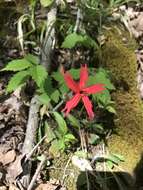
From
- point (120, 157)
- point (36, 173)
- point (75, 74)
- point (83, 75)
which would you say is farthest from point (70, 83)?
point (120, 157)

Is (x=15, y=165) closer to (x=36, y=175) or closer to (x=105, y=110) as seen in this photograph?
(x=36, y=175)

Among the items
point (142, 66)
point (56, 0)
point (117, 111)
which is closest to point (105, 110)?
point (117, 111)

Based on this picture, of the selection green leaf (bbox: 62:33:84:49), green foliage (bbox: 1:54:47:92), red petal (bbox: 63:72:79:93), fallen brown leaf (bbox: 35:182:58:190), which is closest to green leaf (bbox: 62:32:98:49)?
green leaf (bbox: 62:33:84:49)

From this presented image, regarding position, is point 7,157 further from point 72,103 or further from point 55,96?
point 72,103

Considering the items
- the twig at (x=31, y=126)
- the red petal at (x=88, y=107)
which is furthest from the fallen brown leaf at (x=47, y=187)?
the red petal at (x=88, y=107)

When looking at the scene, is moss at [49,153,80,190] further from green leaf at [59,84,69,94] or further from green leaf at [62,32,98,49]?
green leaf at [62,32,98,49]
